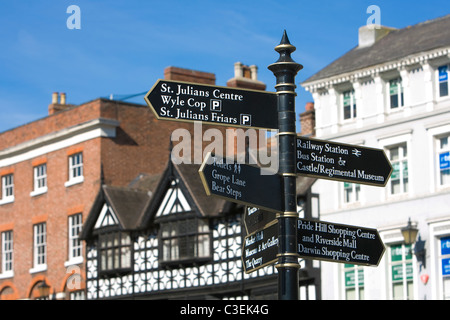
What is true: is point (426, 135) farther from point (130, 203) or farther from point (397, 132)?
point (130, 203)

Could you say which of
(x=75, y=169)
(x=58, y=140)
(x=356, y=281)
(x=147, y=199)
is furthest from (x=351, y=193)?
(x=58, y=140)

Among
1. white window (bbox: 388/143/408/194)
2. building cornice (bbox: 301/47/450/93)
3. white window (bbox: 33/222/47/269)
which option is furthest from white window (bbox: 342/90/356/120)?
white window (bbox: 33/222/47/269)

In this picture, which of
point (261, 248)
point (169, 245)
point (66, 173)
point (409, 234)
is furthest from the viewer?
point (66, 173)

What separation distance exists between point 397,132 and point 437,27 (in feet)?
13.7

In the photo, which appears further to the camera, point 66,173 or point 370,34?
point 66,173

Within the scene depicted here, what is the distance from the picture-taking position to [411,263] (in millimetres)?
28031

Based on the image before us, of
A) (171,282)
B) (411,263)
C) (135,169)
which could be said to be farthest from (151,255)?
(411,263)

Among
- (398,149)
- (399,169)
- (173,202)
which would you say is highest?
(398,149)

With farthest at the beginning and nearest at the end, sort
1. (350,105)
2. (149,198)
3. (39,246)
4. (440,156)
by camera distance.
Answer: (39,246) < (149,198) < (350,105) < (440,156)

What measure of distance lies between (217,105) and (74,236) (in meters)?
31.7

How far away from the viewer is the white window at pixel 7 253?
141 ft

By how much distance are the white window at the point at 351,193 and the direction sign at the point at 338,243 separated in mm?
21366

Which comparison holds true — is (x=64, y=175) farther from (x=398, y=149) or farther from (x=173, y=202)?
(x=398, y=149)

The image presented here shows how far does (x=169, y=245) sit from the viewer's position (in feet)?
113
